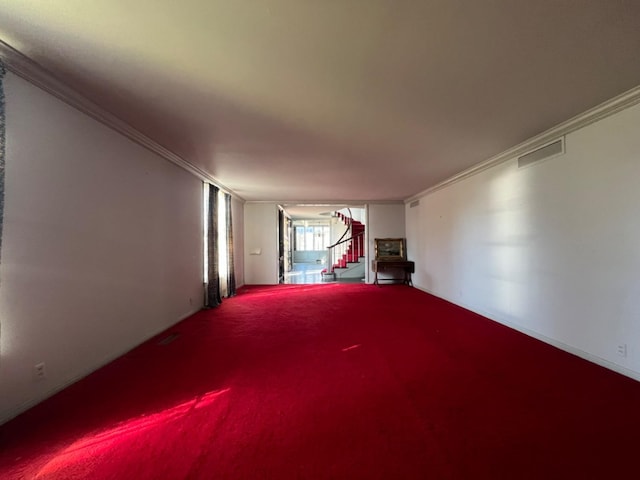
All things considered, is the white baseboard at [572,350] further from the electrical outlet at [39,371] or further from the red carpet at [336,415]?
the electrical outlet at [39,371]

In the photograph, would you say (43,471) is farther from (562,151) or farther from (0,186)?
(562,151)

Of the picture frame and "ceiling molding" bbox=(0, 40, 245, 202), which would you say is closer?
"ceiling molding" bbox=(0, 40, 245, 202)

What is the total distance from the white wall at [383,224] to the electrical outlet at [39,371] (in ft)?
22.0

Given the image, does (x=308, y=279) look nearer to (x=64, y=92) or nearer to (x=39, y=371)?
(x=39, y=371)

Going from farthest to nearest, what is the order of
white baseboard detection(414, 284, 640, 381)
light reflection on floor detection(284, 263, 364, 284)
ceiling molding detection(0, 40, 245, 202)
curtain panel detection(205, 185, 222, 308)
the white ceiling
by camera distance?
1. light reflection on floor detection(284, 263, 364, 284)
2. curtain panel detection(205, 185, 222, 308)
3. white baseboard detection(414, 284, 640, 381)
4. ceiling molding detection(0, 40, 245, 202)
5. the white ceiling

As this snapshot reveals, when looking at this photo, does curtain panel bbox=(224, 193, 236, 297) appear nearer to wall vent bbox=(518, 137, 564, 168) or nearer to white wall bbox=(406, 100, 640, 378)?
white wall bbox=(406, 100, 640, 378)

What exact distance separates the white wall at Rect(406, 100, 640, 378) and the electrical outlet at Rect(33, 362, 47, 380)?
494 centimetres

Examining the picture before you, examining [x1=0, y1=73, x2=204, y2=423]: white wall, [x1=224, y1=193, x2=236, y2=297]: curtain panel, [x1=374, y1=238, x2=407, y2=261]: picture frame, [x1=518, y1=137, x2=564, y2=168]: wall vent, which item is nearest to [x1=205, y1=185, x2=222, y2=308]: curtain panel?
[x1=224, y1=193, x2=236, y2=297]: curtain panel

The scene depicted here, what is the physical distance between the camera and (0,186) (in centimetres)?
170

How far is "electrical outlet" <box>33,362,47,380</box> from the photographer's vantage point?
1.94m

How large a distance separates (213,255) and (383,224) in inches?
189

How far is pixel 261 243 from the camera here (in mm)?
7531

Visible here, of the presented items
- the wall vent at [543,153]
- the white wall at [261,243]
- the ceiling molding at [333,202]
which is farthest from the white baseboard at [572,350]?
the white wall at [261,243]

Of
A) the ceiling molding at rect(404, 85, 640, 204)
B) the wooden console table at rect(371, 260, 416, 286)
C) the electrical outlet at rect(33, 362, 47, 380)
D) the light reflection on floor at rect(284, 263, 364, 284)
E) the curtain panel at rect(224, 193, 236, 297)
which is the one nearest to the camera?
the electrical outlet at rect(33, 362, 47, 380)
